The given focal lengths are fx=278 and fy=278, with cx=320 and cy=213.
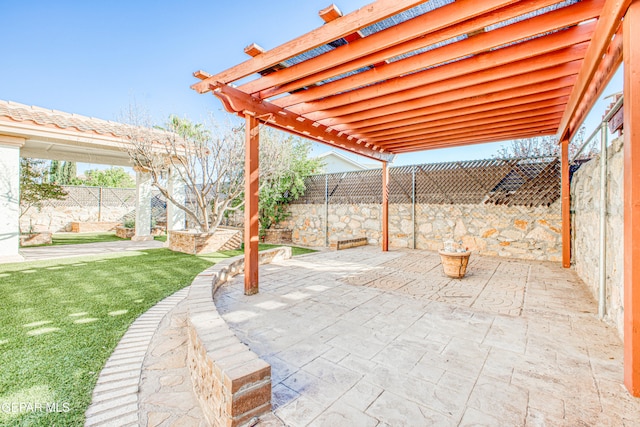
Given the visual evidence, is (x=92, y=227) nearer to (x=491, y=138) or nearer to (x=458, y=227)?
(x=458, y=227)

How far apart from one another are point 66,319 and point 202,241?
15.1ft

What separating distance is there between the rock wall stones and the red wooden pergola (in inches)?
36.7

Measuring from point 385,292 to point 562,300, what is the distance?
2260 mm

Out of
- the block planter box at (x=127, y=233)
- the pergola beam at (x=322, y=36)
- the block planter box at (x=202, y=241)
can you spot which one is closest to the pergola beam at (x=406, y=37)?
the pergola beam at (x=322, y=36)

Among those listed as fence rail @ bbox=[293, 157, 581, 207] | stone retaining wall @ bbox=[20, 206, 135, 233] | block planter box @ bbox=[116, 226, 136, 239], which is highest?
fence rail @ bbox=[293, 157, 581, 207]

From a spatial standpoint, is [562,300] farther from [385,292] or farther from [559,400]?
[559,400]

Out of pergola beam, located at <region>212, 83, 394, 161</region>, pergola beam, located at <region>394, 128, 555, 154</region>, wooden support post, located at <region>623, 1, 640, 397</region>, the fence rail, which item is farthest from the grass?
pergola beam, located at <region>394, 128, 555, 154</region>

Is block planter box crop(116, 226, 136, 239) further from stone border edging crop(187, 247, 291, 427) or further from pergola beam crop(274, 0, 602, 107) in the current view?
stone border edging crop(187, 247, 291, 427)

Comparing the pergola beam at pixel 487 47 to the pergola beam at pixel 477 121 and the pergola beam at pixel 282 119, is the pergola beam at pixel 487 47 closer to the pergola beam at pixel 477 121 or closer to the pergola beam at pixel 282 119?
the pergola beam at pixel 282 119

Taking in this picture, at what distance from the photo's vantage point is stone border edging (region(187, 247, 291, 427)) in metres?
1.48

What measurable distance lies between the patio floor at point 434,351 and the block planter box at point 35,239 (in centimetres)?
880

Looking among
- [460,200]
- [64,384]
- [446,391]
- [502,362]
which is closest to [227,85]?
[64,384]

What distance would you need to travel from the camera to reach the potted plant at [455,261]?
463 centimetres

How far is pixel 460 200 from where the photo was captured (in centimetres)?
734
